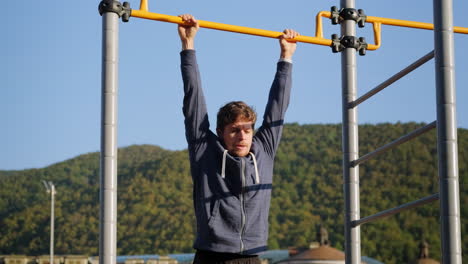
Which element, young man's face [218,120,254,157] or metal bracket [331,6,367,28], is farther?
metal bracket [331,6,367,28]

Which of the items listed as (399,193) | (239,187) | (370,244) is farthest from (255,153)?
(399,193)

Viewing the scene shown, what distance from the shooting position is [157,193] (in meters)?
63.2

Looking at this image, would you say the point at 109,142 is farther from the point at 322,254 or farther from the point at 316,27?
the point at 322,254

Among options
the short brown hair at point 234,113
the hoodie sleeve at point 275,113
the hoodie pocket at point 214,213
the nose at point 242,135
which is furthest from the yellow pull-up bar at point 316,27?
the hoodie pocket at point 214,213

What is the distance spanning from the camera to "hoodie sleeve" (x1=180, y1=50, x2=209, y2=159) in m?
3.43

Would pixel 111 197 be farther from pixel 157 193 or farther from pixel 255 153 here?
pixel 157 193

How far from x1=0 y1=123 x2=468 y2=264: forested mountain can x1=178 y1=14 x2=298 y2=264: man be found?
168 ft

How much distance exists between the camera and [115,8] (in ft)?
12.1

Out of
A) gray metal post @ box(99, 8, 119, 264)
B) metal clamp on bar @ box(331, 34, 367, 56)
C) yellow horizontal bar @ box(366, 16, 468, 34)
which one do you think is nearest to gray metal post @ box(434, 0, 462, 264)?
metal clamp on bar @ box(331, 34, 367, 56)

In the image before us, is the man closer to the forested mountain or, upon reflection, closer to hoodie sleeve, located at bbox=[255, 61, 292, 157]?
hoodie sleeve, located at bbox=[255, 61, 292, 157]

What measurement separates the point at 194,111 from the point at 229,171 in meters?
0.30

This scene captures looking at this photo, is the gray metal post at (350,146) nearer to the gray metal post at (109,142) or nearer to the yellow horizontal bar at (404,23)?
the yellow horizontal bar at (404,23)

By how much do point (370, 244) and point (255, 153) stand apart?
173 feet

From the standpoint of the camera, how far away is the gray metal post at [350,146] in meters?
4.23
